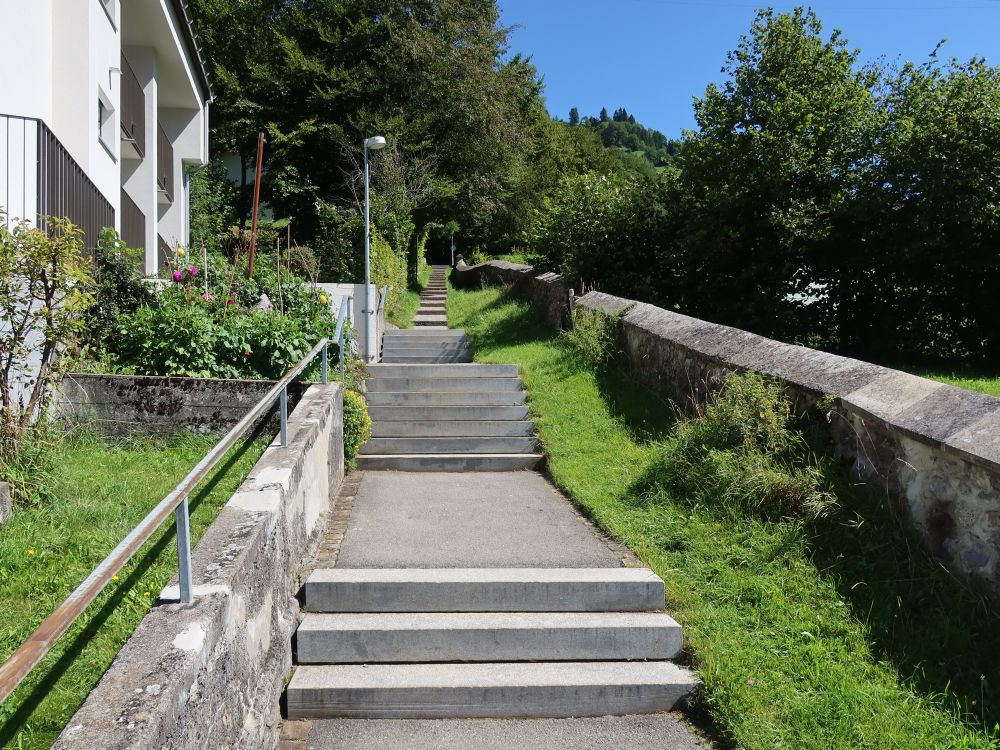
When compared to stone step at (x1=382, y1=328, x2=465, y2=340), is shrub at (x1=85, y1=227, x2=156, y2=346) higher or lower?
higher

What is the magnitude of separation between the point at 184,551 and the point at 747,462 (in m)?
3.63

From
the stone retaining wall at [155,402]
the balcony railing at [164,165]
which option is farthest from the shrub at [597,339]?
the balcony railing at [164,165]

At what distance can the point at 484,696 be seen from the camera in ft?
12.4

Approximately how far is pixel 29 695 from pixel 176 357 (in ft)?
15.2

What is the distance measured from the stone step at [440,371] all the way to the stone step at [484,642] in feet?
18.6

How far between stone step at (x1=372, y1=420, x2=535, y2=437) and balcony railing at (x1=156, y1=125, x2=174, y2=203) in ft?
31.2

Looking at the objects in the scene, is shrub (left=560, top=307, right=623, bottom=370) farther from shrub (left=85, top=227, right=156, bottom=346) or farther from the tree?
shrub (left=85, top=227, right=156, bottom=346)

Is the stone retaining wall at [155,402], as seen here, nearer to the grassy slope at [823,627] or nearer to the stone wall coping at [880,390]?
the grassy slope at [823,627]

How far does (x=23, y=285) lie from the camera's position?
17.8 ft

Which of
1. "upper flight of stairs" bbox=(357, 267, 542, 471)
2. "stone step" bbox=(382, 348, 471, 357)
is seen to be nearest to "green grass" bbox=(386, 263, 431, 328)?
"stone step" bbox=(382, 348, 471, 357)

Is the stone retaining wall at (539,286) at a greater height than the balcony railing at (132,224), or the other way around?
the balcony railing at (132,224)

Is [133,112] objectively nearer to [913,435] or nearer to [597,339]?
[597,339]

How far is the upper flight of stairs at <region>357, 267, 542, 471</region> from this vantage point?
25.5 ft

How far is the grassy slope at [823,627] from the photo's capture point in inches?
125
